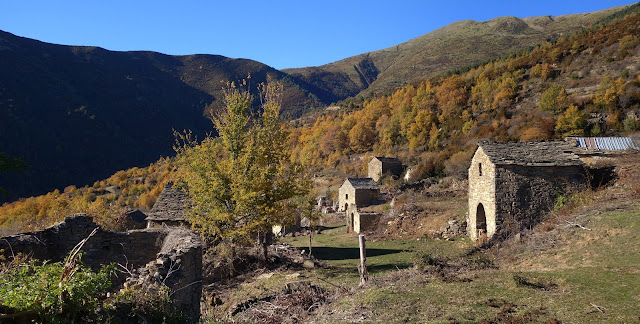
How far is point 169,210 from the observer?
21.1 m

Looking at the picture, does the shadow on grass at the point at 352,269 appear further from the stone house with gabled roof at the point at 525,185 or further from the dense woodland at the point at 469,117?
the dense woodland at the point at 469,117

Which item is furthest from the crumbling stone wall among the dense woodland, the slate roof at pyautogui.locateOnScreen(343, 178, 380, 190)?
the dense woodland

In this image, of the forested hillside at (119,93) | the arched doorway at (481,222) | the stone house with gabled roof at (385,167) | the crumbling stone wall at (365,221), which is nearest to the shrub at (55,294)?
the arched doorway at (481,222)

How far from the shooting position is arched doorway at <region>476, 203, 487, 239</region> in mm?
19639

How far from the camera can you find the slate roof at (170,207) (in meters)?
20.3

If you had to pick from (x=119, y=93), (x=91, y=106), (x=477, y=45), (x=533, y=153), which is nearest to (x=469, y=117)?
(x=533, y=153)

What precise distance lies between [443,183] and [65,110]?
318 ft

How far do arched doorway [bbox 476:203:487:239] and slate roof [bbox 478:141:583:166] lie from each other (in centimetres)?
318

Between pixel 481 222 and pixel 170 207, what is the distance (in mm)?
16702

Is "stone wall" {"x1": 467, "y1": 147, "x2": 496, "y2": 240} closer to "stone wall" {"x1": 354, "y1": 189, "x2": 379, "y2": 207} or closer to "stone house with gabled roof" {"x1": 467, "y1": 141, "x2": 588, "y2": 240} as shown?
"stone house with gabled roof" {"x1": 467, "y1": 141, "x2": 588, "y2": 240}

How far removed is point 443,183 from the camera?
3972 cm

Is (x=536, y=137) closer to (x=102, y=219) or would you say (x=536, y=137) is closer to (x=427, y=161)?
(x=427, y=161)

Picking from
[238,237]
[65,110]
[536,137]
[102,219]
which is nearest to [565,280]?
[238,237]

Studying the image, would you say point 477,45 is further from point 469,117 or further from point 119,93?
point 119,93
